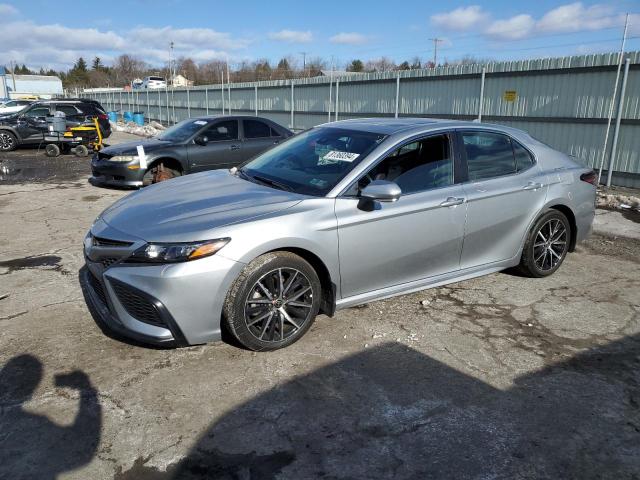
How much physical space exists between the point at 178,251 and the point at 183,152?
6860 mm

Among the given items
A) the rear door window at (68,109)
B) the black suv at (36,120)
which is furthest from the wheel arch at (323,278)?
the rear door window at (68,109)

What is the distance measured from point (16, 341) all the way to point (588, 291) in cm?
514

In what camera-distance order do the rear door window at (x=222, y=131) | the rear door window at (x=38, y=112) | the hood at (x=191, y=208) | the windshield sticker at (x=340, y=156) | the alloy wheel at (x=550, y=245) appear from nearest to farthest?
the hood at (x=191, y=208) < the windshield sticker at (x=340, y=156) < the alloy wheel at (x=550, y=245) < the rear door window at (x=222, y=131) < the rear door window at (x=38, y=112)

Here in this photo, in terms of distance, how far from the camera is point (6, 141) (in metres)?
17.5

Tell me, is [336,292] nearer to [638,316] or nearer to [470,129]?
[470,129]

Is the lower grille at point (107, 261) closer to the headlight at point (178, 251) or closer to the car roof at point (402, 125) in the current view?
the headlight at point (178, 251)

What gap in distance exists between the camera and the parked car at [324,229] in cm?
328

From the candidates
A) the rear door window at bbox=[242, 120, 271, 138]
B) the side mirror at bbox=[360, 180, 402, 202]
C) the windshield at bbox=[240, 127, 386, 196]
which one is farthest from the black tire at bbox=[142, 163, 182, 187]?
the side mirror at bbox=[360, 180, 402, 202]

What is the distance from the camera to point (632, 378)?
341cm

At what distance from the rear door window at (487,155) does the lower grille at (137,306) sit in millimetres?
2886

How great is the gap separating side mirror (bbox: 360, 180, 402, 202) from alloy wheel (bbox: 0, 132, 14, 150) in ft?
59.1

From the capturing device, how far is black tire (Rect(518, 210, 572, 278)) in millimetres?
4977

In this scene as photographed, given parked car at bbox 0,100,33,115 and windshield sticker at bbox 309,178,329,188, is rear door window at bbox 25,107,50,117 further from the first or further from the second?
windshield sticker at bbox 309,178,329,188

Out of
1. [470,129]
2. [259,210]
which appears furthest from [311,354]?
[470,129]
